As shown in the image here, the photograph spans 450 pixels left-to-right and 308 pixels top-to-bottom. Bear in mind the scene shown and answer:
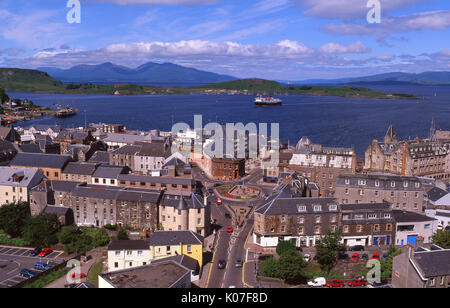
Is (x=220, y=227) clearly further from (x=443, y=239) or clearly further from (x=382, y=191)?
(x=443, y=239)

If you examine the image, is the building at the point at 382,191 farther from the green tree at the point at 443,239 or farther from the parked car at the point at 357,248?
the green tree at the point at 443,239

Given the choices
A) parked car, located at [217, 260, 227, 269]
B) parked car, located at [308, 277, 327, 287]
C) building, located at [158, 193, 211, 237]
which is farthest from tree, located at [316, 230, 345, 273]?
building, located at [158, 193, 211, 237]

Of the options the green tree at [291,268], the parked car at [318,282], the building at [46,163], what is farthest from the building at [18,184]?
the parked car at [318,282]

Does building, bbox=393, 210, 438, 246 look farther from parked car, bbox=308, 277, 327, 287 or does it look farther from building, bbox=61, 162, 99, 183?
building, bbox=61, 162, 99, 183

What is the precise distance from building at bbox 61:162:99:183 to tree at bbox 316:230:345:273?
127ft

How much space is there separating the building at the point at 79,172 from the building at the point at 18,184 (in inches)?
202

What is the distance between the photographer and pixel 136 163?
83.2 meters

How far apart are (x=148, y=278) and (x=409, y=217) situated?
35.9 metres

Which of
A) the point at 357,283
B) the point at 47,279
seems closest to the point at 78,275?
the point at 47,279

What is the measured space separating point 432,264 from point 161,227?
31.7 m

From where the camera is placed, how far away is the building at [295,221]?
48000 mm

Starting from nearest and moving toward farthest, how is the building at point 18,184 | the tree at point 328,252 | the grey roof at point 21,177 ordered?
the tree at point 328,252 → the building at point 18,184 → the grey roof at point 21,177

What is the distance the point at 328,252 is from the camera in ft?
139

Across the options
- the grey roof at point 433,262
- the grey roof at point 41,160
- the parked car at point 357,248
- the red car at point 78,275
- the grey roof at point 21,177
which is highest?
the grey roof at point 41,160
